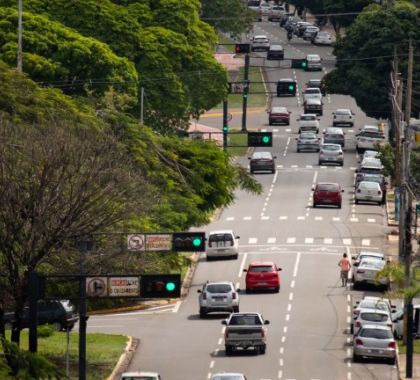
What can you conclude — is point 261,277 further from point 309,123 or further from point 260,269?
point 309,123

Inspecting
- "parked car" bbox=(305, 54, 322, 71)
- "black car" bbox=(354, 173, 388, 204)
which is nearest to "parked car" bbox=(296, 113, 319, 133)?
"black car" bbox=(354, 173, 388, 204)

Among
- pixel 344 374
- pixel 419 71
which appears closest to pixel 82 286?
pixel 344 374

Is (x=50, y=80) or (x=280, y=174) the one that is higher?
(x=50, y=80)

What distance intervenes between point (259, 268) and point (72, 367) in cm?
2093

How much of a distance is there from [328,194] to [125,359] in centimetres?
4057

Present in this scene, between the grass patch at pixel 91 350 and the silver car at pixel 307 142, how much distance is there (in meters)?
60.8

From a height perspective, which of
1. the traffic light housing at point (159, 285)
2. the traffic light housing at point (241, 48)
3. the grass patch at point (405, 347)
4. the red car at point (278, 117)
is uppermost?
the traffic light housing at point (159, 285)

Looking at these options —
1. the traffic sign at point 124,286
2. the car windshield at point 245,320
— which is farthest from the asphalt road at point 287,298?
the traffic sign at point 124,286

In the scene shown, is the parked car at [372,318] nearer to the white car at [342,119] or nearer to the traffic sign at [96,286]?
the traffic sign at [96,286]

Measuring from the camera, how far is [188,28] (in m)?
112

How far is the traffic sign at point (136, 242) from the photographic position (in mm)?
51531

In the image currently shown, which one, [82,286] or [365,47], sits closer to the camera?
[82,286]

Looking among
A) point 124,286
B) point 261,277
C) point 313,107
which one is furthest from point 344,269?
point 313,107

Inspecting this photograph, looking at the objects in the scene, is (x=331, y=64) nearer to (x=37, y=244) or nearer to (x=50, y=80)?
(x=50, y=80)
